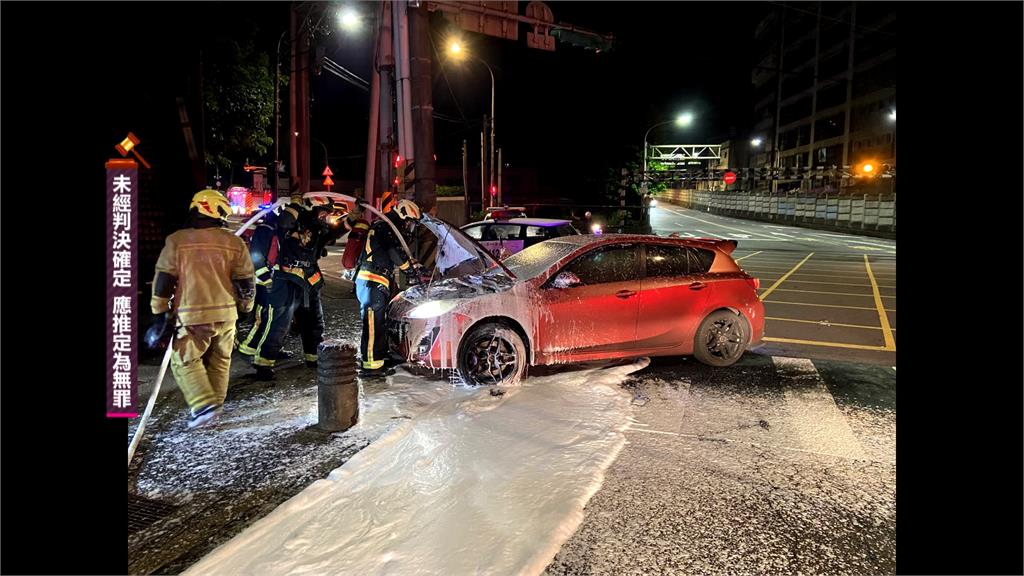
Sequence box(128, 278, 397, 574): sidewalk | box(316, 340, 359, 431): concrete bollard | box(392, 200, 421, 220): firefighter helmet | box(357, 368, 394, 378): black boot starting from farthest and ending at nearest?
box(392, 200, 421, 220): firefighter helmet, box(357, 368, 394, 378): black boot, box(316, 340, 359, 431): concrete bollard, box(128, 278, 397, 574): sidewalk

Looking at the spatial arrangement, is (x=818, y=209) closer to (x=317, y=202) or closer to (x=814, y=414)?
(x=814, y=414)

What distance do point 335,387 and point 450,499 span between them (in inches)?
61.9

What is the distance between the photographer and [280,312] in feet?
21.0

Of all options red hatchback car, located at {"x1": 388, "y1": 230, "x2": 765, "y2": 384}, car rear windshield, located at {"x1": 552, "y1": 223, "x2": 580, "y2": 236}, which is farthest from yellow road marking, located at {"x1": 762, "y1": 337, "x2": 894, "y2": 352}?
car rear windshield, located at {"x1": 552, "y1": 223, "x2": 580, "y2": 236}

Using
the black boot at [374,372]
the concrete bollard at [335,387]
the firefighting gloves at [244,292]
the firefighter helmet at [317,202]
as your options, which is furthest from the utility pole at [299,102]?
the concrete bollard at [335,387]

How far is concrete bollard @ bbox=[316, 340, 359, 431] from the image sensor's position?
16.0 ft

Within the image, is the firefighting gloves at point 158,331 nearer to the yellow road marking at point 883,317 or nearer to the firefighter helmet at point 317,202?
the firefighter helmet at point 317,202

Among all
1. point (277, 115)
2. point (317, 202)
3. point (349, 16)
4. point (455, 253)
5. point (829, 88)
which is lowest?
point (455, 253)

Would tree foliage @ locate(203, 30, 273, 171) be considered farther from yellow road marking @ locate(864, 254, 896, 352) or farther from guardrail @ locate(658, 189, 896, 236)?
guardrail @ locate(658, 189, 896, 236)

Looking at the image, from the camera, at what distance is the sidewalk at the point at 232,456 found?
3.40m

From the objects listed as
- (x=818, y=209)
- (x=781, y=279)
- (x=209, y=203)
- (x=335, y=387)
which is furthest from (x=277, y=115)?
(x=818, y=209)

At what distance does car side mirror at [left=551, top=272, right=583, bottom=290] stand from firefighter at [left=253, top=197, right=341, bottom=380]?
2459 mm

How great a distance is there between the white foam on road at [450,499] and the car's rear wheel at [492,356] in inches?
21.9
